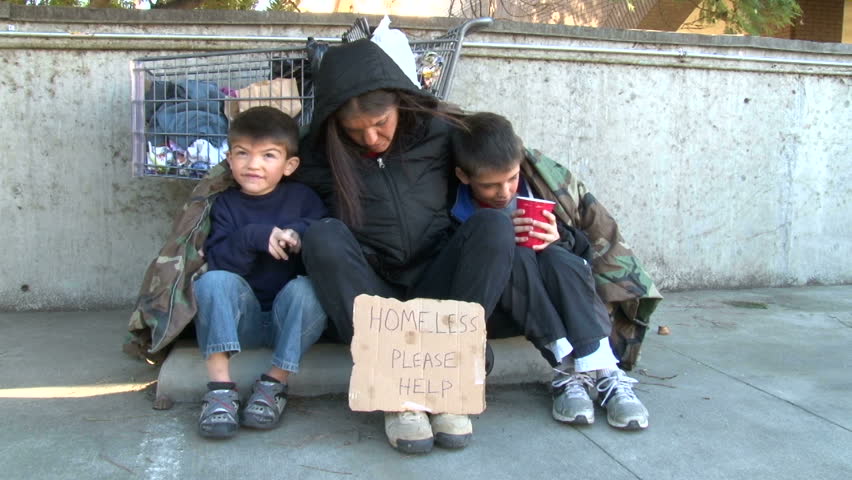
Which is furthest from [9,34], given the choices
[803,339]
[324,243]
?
[803,339]

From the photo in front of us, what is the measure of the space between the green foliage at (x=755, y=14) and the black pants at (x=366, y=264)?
4180 mm

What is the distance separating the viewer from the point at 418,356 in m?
2.46

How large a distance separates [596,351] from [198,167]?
1.77 m

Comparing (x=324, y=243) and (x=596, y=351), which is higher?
(x=324, y=243)

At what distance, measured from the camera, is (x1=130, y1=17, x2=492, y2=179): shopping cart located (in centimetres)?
313

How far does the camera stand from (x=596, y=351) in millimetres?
2664

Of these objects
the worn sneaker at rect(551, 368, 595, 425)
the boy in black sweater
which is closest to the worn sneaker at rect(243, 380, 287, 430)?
the boy in black sweater

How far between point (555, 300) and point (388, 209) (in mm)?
686

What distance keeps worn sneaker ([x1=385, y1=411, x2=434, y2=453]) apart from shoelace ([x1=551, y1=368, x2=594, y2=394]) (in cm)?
54

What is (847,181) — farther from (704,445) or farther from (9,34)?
(9,34)

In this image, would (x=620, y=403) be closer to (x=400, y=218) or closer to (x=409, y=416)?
(x=409, y=416)

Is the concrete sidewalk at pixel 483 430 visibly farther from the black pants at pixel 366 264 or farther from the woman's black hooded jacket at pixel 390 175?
the woman's black hooded jacket at pixel 390 175

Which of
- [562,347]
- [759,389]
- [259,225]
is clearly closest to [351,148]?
[259,225]

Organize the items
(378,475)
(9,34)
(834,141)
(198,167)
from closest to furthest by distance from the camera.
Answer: (378,475) < (198,167) < (9,34) < (834,141)
